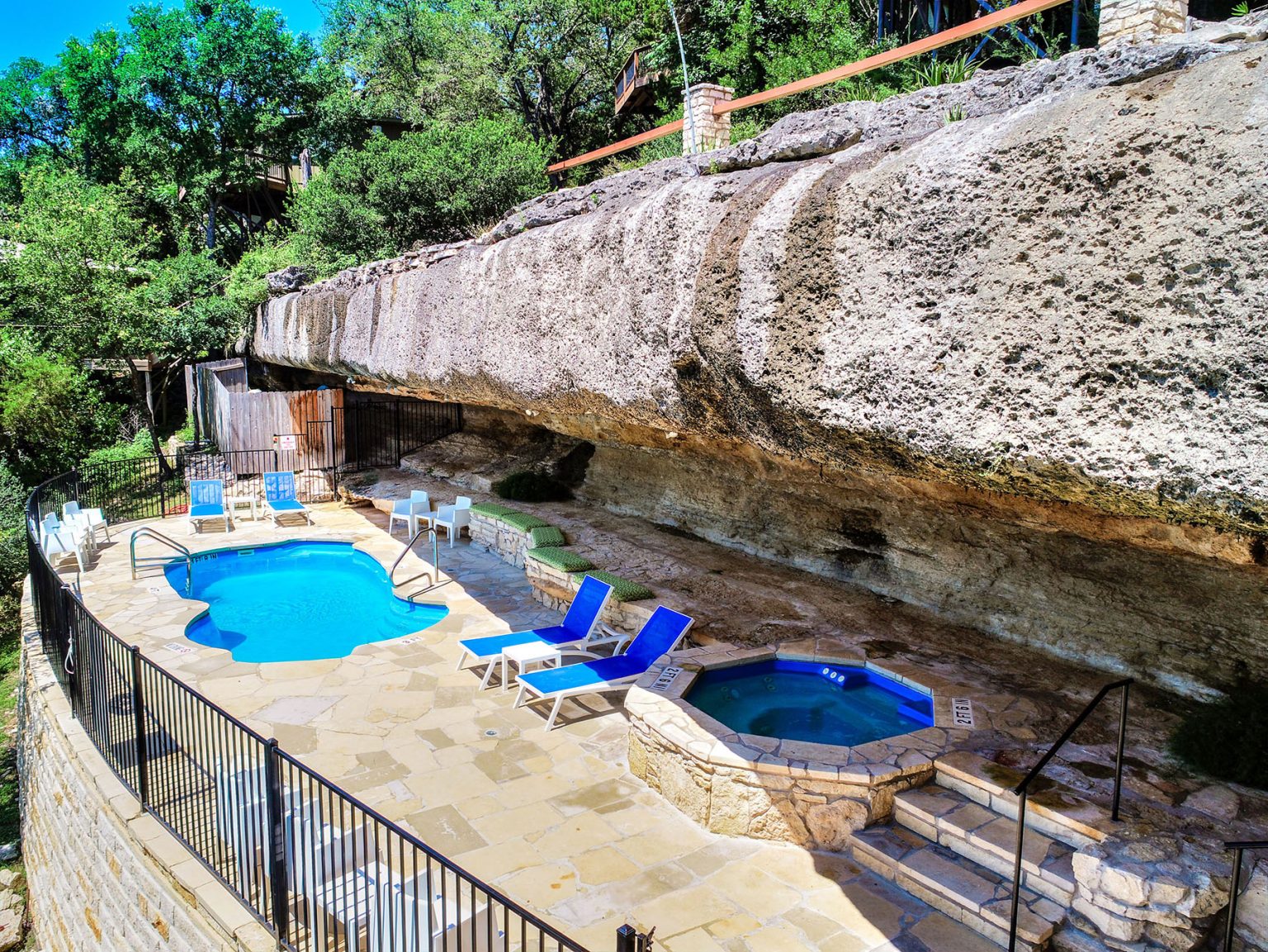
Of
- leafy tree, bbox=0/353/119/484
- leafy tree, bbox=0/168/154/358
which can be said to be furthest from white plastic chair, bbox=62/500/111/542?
leafy tree, bbox=0/353/119/484

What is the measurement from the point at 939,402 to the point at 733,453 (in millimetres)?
Result: 5598

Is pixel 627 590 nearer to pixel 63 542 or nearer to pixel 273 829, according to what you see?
pixel 273 829

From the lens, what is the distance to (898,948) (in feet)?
13.7

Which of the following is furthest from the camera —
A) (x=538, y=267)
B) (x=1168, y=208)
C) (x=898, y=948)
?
(x=538, y=267)

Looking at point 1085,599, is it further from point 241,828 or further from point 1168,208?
point 241,828

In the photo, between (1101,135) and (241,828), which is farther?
(241,828)

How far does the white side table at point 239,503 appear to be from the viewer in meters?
14.9

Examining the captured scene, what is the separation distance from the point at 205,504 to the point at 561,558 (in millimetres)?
8224

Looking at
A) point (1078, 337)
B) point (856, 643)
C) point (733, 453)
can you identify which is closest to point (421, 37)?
point (733, 453)

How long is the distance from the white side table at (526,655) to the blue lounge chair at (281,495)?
8582mm

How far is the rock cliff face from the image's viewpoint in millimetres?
2990

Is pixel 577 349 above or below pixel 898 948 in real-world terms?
above

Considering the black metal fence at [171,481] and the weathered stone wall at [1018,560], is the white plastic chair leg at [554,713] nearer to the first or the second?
the weathered stone wall at [1018,560]

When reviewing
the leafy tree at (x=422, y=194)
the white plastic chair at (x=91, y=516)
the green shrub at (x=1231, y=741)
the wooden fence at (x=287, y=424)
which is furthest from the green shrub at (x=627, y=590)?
the leafy tree at (x=422, y=194)
